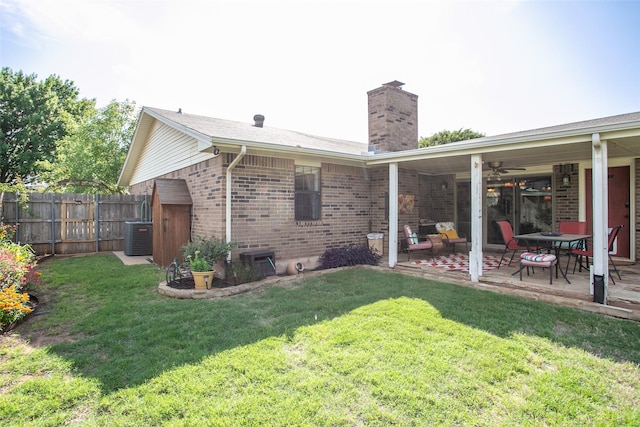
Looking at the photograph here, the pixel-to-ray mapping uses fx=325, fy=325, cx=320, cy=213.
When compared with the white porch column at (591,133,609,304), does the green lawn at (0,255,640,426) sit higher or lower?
lower

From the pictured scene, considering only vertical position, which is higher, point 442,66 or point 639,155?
point 442,66

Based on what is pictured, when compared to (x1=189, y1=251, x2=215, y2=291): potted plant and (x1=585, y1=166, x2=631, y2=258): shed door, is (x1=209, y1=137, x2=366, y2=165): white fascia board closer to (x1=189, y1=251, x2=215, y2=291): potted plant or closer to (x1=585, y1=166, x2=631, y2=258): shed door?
(x1=189, y1=251, x2=215, y2=291): potted plant

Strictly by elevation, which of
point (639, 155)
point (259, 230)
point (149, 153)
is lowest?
point (259, 230)

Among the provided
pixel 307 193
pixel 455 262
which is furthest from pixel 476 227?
pixel 307 193

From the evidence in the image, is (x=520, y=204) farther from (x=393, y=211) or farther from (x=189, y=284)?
(x=189, y=284)

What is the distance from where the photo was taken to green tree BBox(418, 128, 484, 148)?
26.6 meters

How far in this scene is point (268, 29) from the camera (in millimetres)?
7906

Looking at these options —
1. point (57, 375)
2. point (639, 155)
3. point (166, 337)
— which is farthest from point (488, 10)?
point (57, 375)

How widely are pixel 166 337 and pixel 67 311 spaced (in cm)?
214

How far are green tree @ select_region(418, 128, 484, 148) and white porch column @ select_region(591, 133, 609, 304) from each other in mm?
22744

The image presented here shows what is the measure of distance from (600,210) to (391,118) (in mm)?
6156

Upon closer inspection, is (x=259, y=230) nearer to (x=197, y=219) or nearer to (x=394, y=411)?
(x=197, y=219)

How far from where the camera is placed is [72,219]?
10.3 metres

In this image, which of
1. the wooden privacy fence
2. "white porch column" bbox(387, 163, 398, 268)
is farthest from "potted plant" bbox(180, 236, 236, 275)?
the wooden privacy fence
